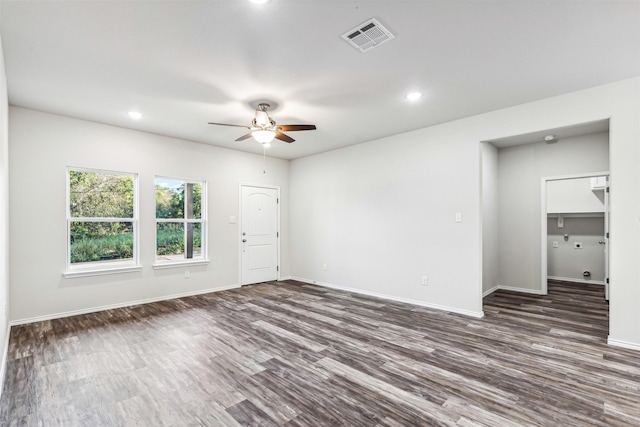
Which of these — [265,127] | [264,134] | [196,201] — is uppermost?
[265,127]

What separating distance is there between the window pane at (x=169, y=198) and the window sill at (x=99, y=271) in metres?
0.91

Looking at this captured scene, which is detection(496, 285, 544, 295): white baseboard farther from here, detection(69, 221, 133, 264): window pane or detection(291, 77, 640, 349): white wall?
detection(69, 221, 133, 264): window pane

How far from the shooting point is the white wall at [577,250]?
247 inches

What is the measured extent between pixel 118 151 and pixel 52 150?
0.77m

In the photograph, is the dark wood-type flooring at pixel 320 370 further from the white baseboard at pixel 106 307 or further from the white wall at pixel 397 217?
the white wall at pixel 397 217

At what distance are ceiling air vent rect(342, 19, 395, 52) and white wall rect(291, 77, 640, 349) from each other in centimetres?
242

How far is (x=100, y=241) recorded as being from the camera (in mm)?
4613

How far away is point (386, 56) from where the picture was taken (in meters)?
2.72

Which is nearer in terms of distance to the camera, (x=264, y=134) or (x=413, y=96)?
(x=413, y=96)

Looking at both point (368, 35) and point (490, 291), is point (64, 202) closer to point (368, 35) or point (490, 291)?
point (368, 35)

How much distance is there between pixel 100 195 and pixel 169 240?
1.23 meters

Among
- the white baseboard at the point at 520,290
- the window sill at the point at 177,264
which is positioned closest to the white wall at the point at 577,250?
the white baseboard at the point at 520,290

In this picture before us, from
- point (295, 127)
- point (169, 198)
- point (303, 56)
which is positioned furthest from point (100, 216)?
point (303, 56)

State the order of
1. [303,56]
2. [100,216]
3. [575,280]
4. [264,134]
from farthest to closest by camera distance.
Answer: [575,280], [100,216], [264,134], [303,56]
